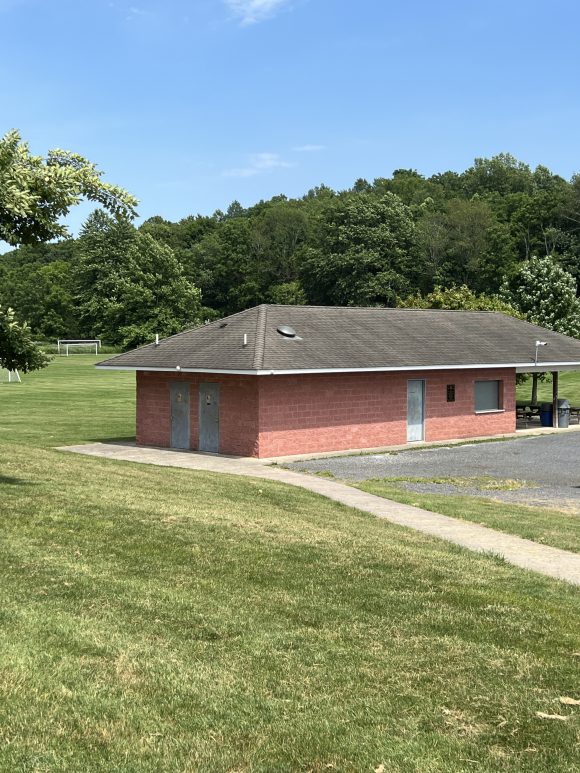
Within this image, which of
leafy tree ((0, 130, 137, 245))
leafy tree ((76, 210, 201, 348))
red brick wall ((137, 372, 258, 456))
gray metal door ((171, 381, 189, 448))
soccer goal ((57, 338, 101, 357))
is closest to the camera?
→ leafy tree ((0, 130, 137, 245))

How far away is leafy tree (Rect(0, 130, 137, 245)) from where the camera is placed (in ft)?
38.8

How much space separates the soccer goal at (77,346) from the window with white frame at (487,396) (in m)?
67.6

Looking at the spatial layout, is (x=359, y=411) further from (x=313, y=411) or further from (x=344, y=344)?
(x=344, y=344)

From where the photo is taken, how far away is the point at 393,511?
1631 cm

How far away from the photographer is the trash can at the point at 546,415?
36.8 metres

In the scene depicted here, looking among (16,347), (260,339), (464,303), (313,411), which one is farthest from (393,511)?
(464,303)

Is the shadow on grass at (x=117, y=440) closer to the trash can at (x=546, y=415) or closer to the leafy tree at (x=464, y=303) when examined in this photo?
the trash can at (x=546, y=415)

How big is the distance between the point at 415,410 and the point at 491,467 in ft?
21.6

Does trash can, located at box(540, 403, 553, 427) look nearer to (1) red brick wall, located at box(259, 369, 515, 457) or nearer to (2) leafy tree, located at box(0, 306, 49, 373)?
(1) red brick wall, located at box(259, 369, 515, 457)

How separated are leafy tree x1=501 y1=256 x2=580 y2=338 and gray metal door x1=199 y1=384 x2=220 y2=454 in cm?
2768

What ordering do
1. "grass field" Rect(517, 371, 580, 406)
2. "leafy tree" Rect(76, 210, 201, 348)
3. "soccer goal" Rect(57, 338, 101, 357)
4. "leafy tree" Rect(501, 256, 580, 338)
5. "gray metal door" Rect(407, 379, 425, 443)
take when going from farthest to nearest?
"soccer goal" Rect(57, 338, 101, 357)
"leafy tree" Rect(76, 210, 201, 348)
"grass field" Rect(517, 371, 580, 406)
"leafy tree" Rect(501, 256, 580, 338)
"gray metal door" Rect(407, 379, 425, 443)

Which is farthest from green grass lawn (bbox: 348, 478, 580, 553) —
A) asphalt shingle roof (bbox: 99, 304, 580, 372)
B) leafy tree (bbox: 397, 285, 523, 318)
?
leafy tree (bbox: 397, 285, 523, 318)

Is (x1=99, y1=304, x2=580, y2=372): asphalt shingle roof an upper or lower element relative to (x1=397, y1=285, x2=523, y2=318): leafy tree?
lower

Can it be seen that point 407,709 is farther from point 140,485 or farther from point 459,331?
point 459,331
